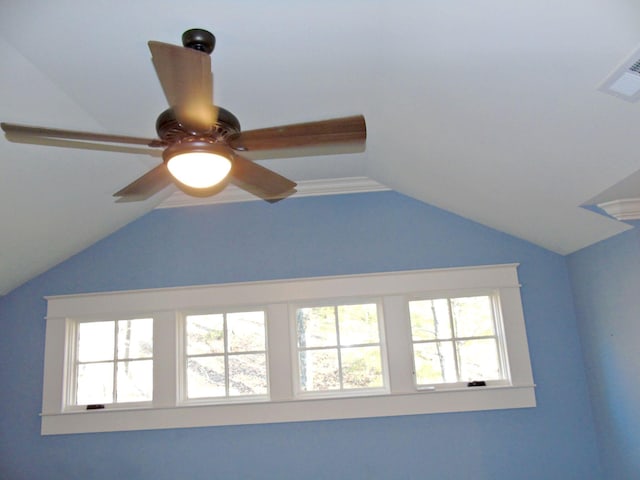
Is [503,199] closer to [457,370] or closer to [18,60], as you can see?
[457,370]

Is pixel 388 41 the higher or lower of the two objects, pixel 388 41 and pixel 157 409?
the higher

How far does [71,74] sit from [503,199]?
2402 mm

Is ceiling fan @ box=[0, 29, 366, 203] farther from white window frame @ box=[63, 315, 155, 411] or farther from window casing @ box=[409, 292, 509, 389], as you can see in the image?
white window frame @ box=[63, 315, 155, 411]

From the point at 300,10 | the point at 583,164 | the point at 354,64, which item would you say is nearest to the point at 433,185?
the point at 583,164

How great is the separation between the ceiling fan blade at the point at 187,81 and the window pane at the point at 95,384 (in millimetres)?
2642

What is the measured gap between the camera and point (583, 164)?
213cm

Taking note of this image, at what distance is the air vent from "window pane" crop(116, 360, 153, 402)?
3189 mm

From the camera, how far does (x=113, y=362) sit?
3.48 meters

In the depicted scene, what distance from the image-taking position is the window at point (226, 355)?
3.40 metres

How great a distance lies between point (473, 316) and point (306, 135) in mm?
2287

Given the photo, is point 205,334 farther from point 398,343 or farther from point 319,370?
point 398,343

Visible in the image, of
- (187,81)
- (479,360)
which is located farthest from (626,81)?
(479,360)

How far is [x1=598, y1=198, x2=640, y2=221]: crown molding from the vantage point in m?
2.39

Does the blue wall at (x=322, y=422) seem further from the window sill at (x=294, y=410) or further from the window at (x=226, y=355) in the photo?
the window at (x=226, y=355)
